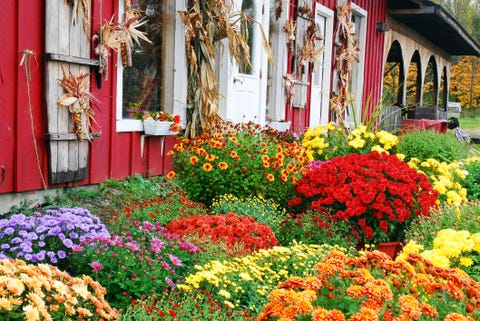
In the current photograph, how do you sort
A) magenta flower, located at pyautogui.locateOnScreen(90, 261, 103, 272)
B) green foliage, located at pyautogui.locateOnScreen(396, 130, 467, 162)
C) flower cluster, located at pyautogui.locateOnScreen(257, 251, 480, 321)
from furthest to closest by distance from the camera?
green foliage, located at pyautogui.locateOnScreen(396, 130, 467, 162), magenta flower, located at pyautogui.locateOnScreen(90, 261, 103, 272), flower cluster, located at pyautogui.locateOnScreen(257, 251, 480, 321)

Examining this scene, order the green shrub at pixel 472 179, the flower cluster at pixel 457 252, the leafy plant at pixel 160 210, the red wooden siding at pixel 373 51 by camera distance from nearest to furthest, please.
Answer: the flower cluster at pixel 457 252 < the leafy plant at pixel 160 210 < the green shrub at pixel 472 179 < the red wooden siding at pixel 373 51

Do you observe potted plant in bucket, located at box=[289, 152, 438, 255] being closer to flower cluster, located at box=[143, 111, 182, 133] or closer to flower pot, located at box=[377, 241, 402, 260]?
flower pot, located at box=[377, 241, 402, 260]

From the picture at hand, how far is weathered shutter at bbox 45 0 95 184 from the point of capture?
478 cm

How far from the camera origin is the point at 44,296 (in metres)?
2.57

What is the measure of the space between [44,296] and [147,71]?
13.1 ft

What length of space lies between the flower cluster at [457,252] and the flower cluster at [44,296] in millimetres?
1717

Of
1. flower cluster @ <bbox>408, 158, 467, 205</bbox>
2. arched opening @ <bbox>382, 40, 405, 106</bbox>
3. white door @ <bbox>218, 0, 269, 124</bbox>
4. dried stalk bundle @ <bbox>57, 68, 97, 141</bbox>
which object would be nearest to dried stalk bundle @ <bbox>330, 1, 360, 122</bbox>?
arched opening @ <bbox>382, 40, 405, 106</bbox>

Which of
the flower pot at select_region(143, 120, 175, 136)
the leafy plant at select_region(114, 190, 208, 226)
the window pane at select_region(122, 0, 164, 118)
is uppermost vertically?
the window pane at select_region(122, 0, 164, 118)

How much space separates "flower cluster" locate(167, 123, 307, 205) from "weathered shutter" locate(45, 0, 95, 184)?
1.20m

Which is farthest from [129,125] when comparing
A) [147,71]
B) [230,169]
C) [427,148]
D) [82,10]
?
[427,148]

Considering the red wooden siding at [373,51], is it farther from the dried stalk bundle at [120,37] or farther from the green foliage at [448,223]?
the green foliage at [448,223]

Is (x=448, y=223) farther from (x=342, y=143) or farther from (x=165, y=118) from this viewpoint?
(x=342, y=143)

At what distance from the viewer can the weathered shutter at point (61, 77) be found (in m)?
4.78

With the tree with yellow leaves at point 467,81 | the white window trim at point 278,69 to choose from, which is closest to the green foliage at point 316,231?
the white window trim at point 278,69
